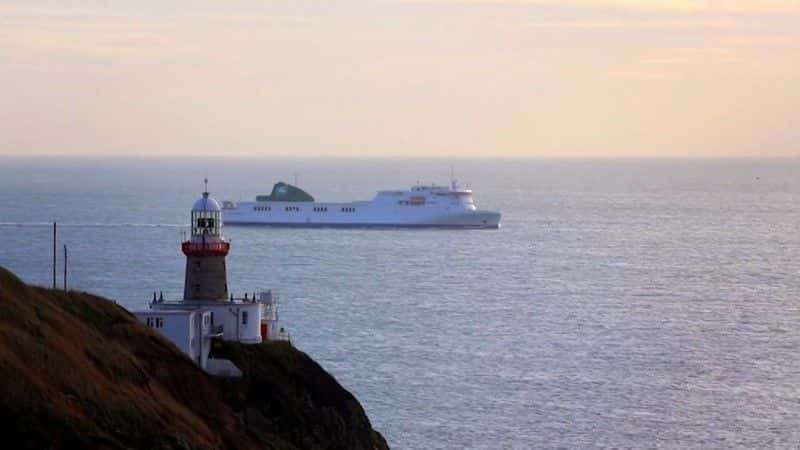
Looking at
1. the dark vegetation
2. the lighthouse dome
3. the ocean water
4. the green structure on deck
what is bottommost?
the ocean water

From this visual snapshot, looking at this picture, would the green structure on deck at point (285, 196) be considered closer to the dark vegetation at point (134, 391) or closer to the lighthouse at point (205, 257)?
the lighthouse at point (205, 257)

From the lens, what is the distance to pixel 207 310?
97.3 feet

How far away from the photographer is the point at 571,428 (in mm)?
38188

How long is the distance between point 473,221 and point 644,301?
178 feet

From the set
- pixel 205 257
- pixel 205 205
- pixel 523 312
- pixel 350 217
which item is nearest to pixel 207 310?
pixel 205 257

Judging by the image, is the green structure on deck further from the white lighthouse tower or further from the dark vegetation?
the dark vegetation

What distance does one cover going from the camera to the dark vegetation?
22188 mm

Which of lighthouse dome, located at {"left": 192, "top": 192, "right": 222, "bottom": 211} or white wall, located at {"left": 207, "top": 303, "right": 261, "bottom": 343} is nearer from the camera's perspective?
white wall, located at {"left": 207, "top": 303, "right": 261, "bottom": 343}

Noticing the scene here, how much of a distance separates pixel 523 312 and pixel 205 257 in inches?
1271

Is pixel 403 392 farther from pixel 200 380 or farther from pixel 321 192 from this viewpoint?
pixel 321 192

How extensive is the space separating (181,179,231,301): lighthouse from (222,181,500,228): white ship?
89347 millimetres

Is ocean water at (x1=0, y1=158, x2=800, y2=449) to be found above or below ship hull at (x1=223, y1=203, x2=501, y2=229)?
below

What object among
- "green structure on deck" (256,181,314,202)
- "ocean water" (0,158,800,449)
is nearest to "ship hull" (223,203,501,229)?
"green structure on deck" (256,181,314,202)

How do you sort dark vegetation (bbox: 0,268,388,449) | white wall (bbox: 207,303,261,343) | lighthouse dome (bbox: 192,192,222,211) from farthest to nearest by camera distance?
1. lighthouse dome (bbox: 192,192,222,211)
2. white wall (bbox: 207,303,261,343)
3. dark vegetation (bbox: 0,268,388,449)
